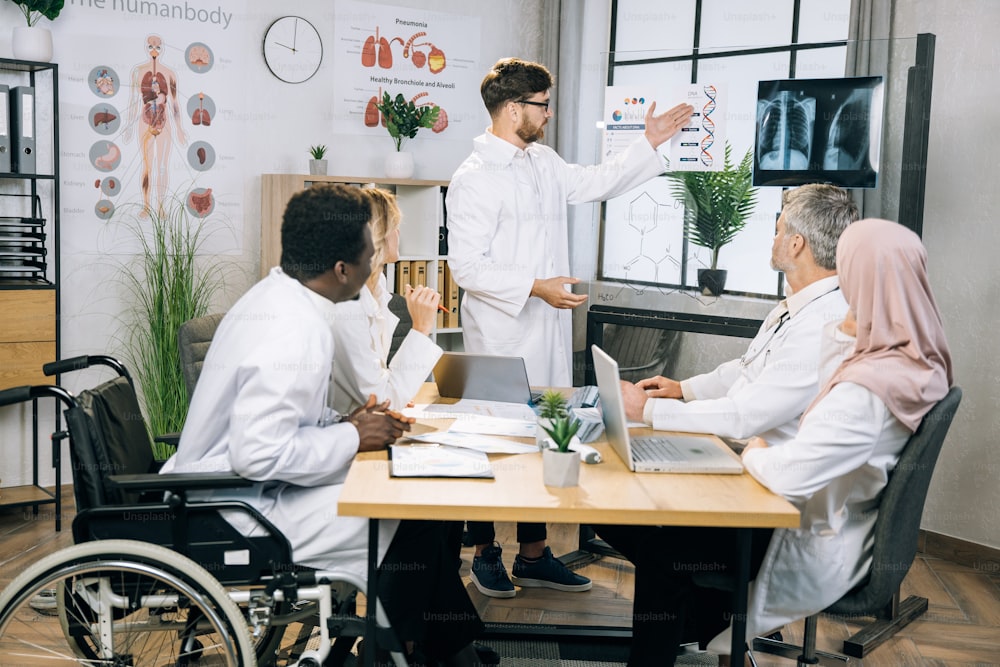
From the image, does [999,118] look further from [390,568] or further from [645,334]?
[390,568]

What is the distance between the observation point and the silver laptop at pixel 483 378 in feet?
8.79

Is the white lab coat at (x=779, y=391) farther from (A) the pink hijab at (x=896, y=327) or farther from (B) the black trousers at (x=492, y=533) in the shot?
(B) the black trousers at (x=492, y=533)

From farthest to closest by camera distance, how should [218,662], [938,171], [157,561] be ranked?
[938,171] < [218,662] < [157,561]

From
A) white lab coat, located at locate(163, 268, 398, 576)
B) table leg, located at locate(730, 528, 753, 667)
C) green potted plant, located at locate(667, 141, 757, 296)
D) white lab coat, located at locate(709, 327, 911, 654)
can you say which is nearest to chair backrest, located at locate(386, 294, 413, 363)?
green potted plant, located at locate(667, 141, 757, 296)

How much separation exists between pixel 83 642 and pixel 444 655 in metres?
0.83

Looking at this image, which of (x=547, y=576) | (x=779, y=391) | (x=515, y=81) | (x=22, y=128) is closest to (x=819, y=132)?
(x=515, y=81)

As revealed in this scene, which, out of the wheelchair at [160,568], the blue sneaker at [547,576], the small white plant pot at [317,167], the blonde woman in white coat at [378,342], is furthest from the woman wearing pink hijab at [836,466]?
the small white plant pot at [317,167]

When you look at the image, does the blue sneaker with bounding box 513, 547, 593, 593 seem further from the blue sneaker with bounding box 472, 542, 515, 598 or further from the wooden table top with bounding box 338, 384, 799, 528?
the wooden table top with bounding box 338, 384, 799, 528

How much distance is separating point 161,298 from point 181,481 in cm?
261

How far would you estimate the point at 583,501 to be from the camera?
1843 millimetres

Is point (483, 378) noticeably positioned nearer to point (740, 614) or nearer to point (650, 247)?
point (740, 614)

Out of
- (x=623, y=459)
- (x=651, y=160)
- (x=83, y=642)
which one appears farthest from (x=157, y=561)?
(x=651, y=160)

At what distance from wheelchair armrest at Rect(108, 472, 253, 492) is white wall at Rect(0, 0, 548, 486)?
2658 mm

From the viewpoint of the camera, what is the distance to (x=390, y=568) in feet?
7.06
